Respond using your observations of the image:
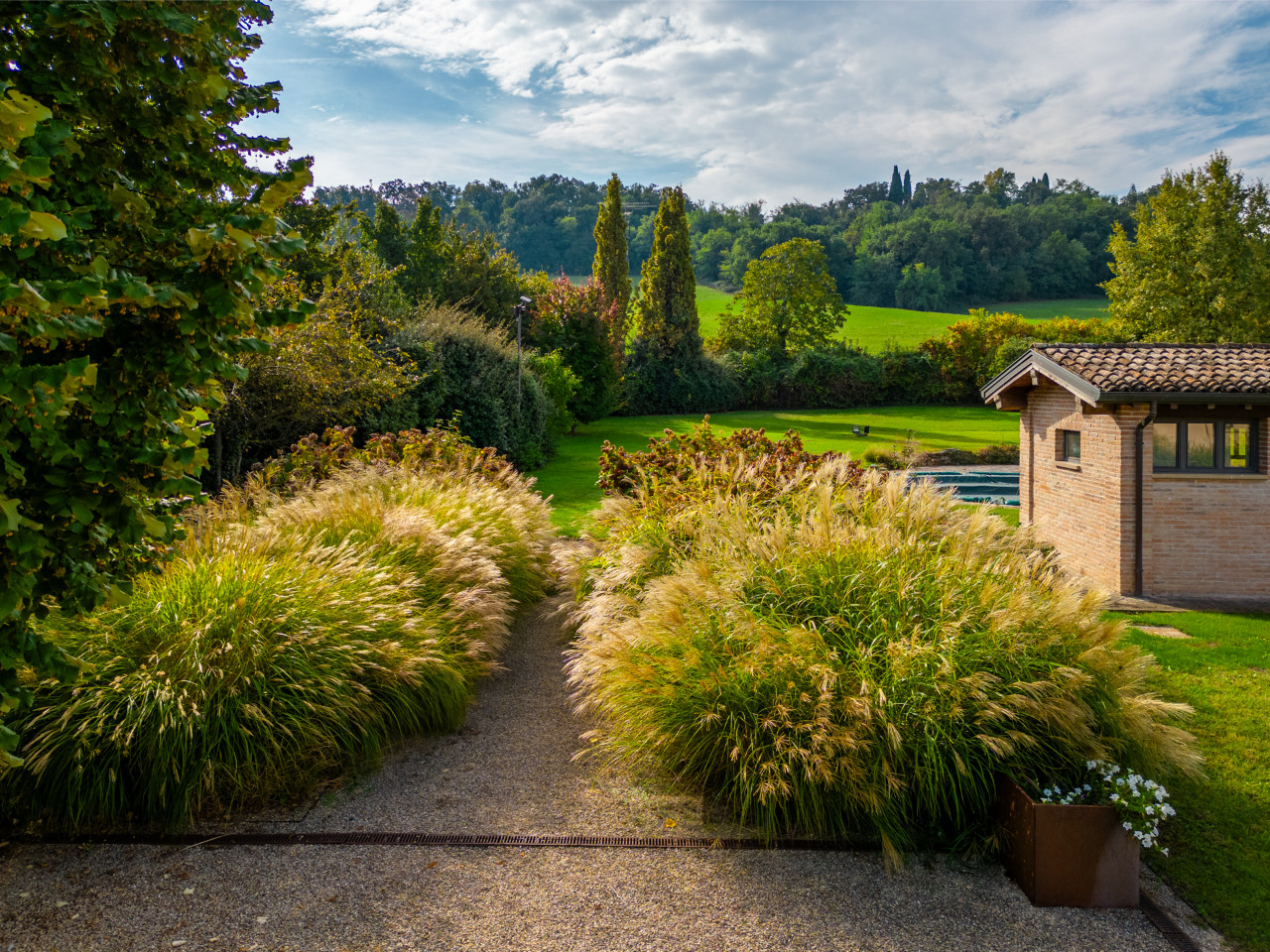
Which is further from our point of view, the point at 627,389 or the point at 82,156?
the point at 627,389

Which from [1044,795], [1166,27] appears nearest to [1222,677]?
[1044,795]

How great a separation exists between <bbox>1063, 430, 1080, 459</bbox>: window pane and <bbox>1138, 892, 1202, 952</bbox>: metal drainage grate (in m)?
8.60

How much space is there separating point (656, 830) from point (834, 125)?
27.7 ft

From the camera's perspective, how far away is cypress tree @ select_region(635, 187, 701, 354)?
102 feet

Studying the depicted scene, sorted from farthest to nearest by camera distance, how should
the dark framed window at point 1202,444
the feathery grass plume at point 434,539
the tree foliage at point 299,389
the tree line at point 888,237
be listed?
the tree line at point 888,237 → the tree foliage at point 299,389 → the dark framed window at point 1202,444 → the feathery grass plume at point 434,539

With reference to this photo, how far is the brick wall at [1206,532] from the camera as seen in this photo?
9656mm

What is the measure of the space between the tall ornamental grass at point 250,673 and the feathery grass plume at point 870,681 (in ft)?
3.93

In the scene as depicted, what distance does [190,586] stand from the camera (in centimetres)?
441

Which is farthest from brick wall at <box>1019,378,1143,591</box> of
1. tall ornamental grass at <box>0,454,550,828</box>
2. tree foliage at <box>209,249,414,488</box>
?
tree foliage at <box>209,249,414,488</box>

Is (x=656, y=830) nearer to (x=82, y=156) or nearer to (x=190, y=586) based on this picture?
(x=190, y=586)

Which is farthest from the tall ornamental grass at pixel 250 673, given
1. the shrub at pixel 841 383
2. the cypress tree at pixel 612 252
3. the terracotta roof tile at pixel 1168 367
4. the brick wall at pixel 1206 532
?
the shrub at pixel 841 383

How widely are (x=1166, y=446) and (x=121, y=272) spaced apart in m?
11.4

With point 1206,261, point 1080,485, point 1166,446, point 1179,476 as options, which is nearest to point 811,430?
point 1206,261

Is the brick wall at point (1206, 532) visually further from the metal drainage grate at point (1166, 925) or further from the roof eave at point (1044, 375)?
the metal drainage grate at point (1166, 925)
